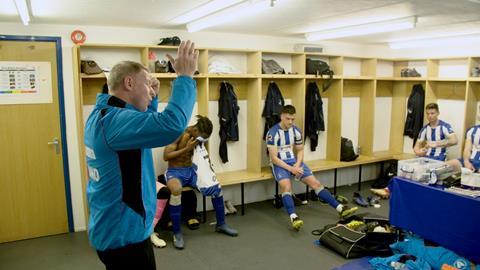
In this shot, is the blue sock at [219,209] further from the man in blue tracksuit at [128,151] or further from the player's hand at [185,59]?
the player's hand at [185,59]

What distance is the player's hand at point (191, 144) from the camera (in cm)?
435

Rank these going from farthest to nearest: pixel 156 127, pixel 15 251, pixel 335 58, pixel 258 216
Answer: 1. pixel 335 58
2. pixel 258 216
3. pixel 15 251
4. pixel 156 127

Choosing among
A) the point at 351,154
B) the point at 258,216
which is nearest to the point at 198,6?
the point at 258,216

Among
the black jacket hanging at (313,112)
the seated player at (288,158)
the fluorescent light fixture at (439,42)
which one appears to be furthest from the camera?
the black jacket hanging at (313,112)

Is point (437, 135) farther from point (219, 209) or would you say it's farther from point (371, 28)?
point (219, 209)

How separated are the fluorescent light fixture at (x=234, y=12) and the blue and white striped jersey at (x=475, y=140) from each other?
3481 mm

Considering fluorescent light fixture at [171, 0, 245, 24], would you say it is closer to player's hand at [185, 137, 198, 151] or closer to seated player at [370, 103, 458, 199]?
player's hand at [185, 137, 198, 151]

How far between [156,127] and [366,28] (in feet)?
12.0

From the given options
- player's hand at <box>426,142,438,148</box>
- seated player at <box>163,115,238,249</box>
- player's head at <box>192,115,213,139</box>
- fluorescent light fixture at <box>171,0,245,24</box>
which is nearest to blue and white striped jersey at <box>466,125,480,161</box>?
player's hand at <box>426,142,438,148</box>

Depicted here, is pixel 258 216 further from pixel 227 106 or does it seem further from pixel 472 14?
pixel 472 14

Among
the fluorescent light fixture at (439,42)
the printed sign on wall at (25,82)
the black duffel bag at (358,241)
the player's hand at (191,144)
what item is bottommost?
the black duffel bag at (358,241)

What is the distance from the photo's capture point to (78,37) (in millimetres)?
4152

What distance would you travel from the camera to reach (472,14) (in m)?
3.67

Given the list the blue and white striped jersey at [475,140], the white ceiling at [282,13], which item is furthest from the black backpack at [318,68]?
the blue and white striped jersey at [475,140]
